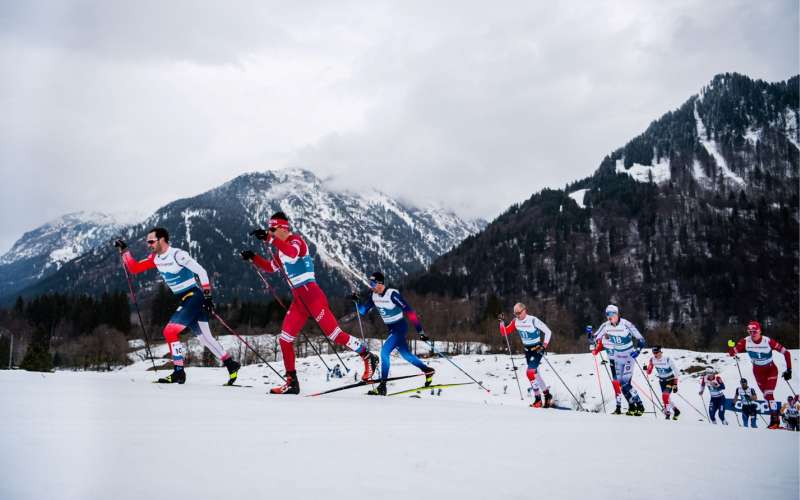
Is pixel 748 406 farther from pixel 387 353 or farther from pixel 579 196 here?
pixel 579 196

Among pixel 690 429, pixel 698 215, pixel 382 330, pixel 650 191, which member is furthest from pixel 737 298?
pixel 690 429

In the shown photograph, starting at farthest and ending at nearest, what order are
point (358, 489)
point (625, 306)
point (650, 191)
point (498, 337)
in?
point (650, 191) → point (625, 306) → point (498, 337) → point (358, 489)

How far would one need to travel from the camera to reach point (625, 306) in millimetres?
120188

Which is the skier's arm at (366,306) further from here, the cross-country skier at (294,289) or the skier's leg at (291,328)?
the skier's leg at (291,328)

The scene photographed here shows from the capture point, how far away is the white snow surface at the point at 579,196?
181062 mm

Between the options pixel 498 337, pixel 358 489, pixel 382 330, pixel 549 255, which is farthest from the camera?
pixel 549 255

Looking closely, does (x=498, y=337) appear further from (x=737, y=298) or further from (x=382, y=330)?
(x=737, y=298)

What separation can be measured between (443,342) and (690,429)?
64.6 meters

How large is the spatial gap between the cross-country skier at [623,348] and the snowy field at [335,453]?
5.02 m

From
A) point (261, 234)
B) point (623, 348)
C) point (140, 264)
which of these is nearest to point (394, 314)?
point (261, 234)

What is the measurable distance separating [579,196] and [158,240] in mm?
197675

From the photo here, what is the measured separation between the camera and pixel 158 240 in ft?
26.6

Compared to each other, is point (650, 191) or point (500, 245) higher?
point (650, 191)

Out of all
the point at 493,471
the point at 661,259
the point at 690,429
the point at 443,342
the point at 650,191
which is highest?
the point at 650,191
